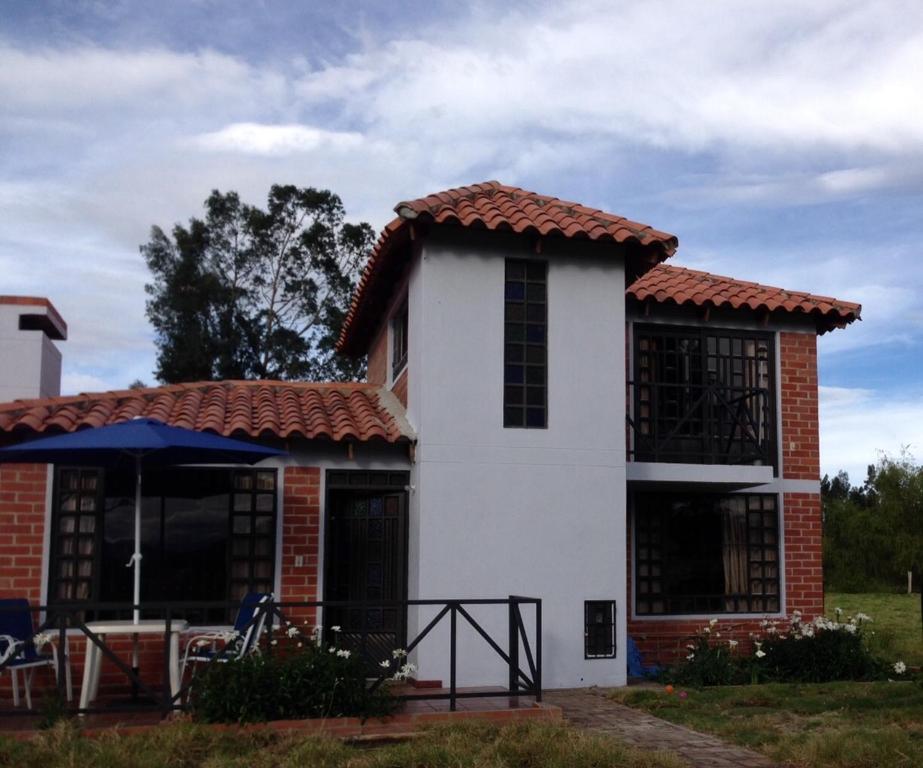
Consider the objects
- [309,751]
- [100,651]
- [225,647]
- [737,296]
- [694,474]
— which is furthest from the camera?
[737,296]

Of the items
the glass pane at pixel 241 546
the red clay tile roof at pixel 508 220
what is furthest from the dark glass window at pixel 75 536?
the red clay tile roof at pixel 508 220

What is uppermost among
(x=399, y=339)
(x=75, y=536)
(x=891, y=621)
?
(x=399, y=339)

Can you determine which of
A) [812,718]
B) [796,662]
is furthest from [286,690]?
[796,662]

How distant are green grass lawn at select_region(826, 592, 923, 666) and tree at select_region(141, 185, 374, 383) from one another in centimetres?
1472

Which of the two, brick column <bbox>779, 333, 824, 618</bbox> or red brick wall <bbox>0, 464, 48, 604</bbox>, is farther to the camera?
brick column <bbox>779, 333, 824, 618</bbox>

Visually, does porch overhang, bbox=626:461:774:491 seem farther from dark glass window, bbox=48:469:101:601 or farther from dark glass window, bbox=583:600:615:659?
dark glass window, bbox=48:469:101:601

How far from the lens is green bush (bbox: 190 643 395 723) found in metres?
8.62

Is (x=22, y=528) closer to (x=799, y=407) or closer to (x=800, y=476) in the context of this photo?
(x=800, y=476)

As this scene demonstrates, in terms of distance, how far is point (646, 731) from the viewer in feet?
30.1

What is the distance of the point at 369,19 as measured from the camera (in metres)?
11.2

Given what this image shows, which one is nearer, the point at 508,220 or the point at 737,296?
the point at 508,220

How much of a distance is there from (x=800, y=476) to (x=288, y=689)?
8.29m

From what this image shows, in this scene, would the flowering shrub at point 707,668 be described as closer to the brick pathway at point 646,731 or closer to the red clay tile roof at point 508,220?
the brick pathway at point 646,731

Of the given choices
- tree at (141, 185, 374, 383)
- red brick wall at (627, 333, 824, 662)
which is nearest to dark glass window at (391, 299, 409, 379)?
red brick wall at (627, 333, 824, 662)
